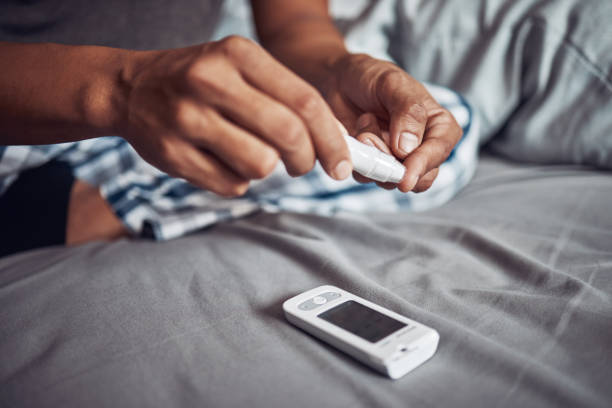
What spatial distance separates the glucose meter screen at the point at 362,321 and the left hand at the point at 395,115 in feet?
0.46

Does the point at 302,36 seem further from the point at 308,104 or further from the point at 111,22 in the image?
the point at 308,104

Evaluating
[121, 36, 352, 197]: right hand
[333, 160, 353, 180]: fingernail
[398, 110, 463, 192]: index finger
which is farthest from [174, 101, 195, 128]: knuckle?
[398, 110, 463, 192]: index finger

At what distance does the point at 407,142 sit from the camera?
0.47 m

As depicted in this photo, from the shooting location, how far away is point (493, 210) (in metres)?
0.60

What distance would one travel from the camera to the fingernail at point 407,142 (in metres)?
0.47

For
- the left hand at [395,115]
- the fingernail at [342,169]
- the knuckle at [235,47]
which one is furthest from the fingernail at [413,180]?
the knuckle at [235,47]

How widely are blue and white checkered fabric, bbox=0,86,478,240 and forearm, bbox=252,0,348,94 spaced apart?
0.16 metres

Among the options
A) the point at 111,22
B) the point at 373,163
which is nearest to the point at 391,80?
the point at 373,163

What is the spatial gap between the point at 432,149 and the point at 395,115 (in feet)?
0.20

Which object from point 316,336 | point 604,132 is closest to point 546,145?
point 604,132

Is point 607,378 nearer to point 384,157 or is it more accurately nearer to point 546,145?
point 384,157

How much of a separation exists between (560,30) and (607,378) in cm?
61

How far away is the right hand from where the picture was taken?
309 millimetres

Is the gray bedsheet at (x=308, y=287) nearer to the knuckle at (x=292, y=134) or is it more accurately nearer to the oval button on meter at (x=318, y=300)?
the oval button on meter at (x=318, y=300)
